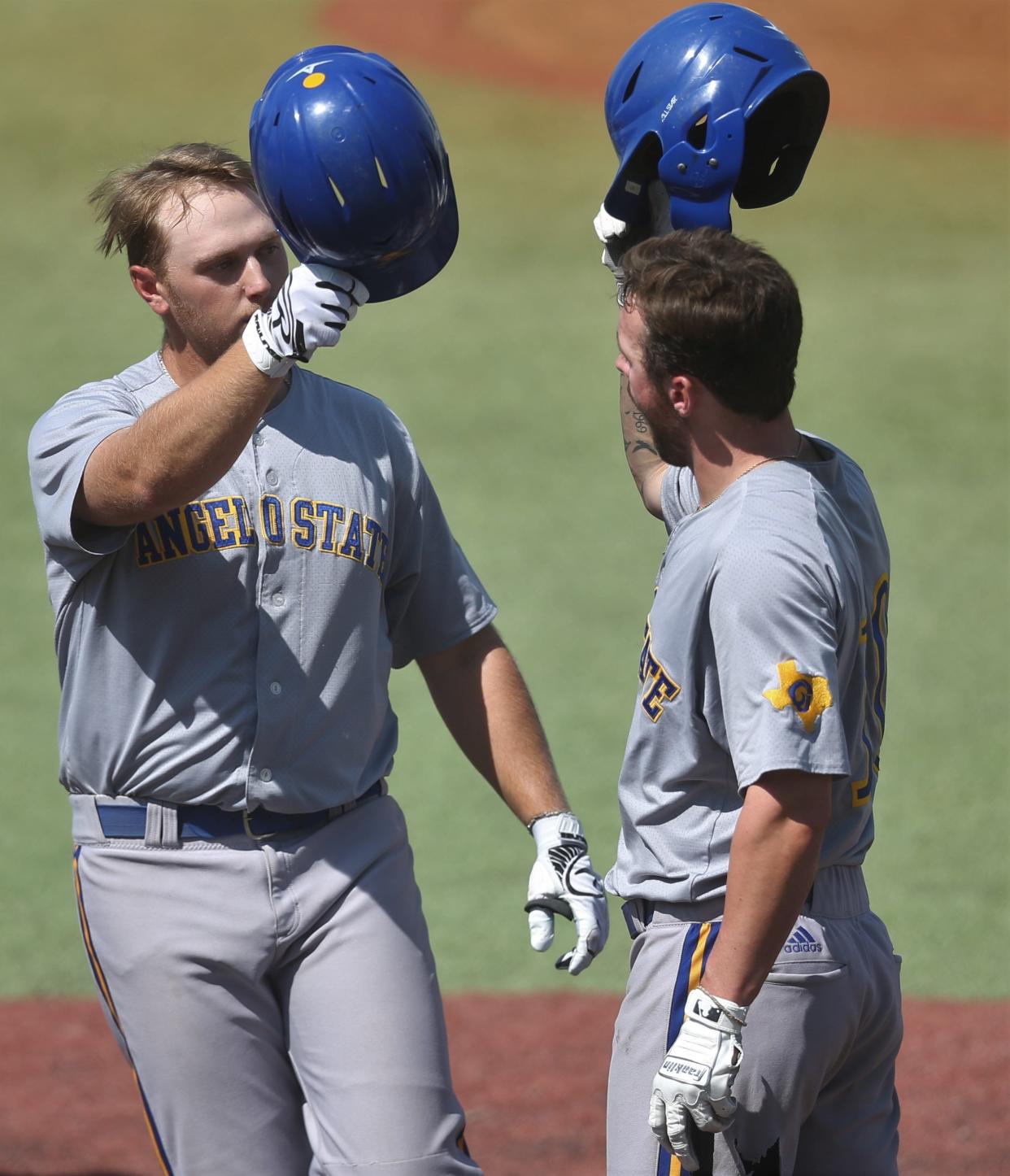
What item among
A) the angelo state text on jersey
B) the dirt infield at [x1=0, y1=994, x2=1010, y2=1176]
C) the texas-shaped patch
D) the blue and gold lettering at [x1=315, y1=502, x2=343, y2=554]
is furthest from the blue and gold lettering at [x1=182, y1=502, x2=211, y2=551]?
the dirt infield at [x1=0, y1=994, x2=1010, y2=1176]

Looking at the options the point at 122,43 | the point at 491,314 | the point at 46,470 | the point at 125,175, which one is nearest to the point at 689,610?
the point at 46,470

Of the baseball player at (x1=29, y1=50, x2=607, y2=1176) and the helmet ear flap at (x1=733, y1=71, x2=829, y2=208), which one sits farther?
the helmet ear flap at (x1=733, y1=71, x2=829, y2=208)

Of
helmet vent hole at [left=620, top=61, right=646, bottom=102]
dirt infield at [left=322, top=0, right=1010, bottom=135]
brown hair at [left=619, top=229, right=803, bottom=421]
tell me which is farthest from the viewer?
dirt infield at [left=322, top=0, right=1010, bottom=135]

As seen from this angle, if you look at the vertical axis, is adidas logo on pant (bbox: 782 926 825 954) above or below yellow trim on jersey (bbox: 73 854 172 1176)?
above

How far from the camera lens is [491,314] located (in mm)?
14398

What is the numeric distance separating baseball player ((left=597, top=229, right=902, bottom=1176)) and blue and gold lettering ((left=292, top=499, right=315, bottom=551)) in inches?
28.4

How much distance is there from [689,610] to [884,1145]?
1.07m

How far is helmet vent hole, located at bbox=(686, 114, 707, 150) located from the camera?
3119 millimetres

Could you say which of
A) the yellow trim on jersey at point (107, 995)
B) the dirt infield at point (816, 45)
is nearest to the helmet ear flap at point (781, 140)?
the yellow trim on jersey at point (107, 995)

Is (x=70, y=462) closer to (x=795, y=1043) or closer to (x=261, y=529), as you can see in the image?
(x=261, y=529)

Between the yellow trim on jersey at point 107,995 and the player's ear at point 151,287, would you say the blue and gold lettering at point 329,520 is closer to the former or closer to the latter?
the player's ear at point 151,287

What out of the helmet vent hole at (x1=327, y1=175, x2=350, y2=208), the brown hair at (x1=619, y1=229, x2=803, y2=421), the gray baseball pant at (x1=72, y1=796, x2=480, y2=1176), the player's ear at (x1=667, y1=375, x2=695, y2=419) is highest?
the helmet vent hole at (x1=327, y1=175, x2=350, y2=208)

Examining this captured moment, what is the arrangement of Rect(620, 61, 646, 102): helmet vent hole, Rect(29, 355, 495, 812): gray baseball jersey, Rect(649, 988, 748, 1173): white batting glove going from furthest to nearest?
Rect(620, 61, 646, 102): helmet vent hole < Rect(29, 355, 495, 812): gray baseball jersey < Rect(649, 988, 748, 1173): white batting glove

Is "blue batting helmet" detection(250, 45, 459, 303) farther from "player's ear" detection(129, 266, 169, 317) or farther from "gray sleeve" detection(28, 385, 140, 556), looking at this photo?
"gray sleeve" detection(28, 385, 140, 556)
